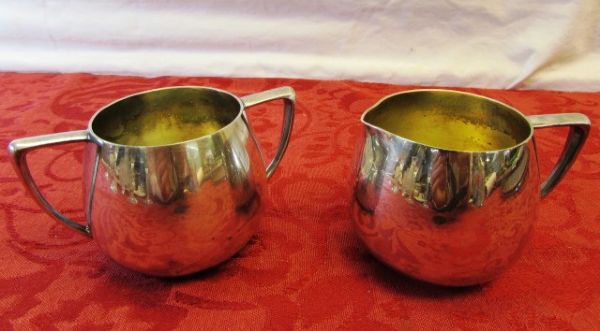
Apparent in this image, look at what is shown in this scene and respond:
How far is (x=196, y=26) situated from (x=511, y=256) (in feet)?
2.40

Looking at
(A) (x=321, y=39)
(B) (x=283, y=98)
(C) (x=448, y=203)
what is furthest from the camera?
(A) (x=321, y=39)

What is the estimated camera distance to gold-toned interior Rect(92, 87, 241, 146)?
0.48 m

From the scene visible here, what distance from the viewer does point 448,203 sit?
36 centimetres

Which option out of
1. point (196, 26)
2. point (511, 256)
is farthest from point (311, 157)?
point (196, 26)

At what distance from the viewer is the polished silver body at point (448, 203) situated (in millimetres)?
360

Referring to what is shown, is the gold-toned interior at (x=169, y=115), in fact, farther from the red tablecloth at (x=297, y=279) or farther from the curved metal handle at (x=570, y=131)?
the curved metal handle at (x=570, y=131)

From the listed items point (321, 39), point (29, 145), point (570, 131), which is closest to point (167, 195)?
point (29, 145)

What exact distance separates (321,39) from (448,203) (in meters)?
0.62

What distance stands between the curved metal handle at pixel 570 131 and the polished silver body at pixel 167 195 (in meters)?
0.24

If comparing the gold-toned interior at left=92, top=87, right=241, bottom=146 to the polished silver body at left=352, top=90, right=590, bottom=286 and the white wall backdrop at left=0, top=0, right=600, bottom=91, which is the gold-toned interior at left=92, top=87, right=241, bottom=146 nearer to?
the polished silver body at left=352, top=90, right=590, bottom=286

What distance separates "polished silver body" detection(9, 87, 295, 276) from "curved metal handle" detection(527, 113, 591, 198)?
0.80 feet

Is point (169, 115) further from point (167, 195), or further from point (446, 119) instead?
point (446, 119)

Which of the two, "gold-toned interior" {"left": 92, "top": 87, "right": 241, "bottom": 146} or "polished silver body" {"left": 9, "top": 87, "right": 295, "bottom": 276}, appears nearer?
"polished silver body" {"left": 9, "top": 87, "right": 295, "bottom": 276}

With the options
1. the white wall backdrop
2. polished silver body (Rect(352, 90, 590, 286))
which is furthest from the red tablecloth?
the white wall backdrop
